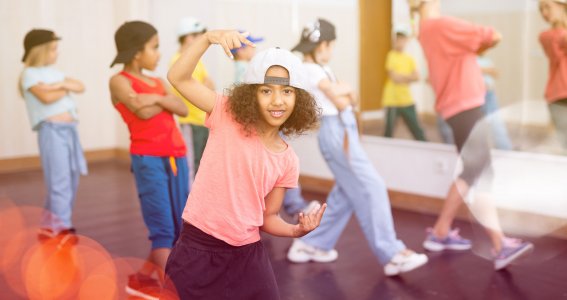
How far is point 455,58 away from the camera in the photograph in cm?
412

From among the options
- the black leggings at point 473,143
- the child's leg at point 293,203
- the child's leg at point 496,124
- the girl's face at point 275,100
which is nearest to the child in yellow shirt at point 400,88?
the child's leg at point 496,124

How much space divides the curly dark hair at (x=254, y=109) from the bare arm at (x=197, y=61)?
8cm

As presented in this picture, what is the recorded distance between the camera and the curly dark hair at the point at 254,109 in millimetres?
2059

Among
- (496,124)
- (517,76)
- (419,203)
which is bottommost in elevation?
(419,203)

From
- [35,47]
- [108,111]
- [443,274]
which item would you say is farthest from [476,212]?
[108,111]

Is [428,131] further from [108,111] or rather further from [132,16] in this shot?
[108,111]

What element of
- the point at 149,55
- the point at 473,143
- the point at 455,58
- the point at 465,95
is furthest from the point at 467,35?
the point at 149,55

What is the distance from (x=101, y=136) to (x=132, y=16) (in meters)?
1.68

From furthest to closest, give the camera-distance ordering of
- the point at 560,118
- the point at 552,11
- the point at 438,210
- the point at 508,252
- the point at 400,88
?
1. the point at 400,88
2. the point at 438,210
3. the point at 560,118
4. the point at 552,11
5. the point at 508,252

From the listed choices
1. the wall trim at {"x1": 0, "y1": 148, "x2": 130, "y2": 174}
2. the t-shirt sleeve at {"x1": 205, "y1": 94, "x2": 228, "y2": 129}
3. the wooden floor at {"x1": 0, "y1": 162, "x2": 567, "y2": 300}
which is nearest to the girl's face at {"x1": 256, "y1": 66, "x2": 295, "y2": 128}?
the t-shirt sleeve at {"x1": 205, "y1": 94, "x2": 228, "y2": 129}

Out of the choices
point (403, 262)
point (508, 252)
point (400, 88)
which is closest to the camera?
point (403, 262)

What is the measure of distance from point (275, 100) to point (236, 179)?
0.89 ft

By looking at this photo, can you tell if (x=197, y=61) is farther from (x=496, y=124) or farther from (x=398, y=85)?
(x=398, y=85)

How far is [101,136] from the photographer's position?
8734mm
